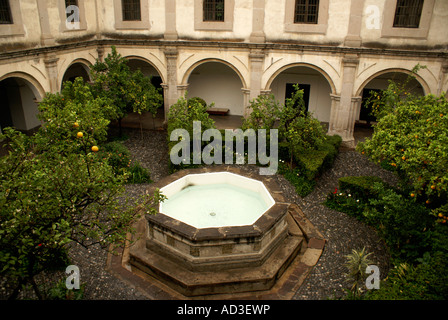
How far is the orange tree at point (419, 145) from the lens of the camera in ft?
24.2

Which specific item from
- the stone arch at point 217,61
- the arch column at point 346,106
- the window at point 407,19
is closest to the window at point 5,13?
the stone arch at point 217,61

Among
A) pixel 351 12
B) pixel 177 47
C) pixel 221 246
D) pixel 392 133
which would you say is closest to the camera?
pixel 221 246

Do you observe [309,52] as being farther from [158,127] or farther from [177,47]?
[158,127]

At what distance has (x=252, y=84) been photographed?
16.2 meters

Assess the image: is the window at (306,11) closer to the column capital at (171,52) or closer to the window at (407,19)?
the window at (407,19)

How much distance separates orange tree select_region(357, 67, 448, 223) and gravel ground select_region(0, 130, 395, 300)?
191cm

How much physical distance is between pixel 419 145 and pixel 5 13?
13028 mm

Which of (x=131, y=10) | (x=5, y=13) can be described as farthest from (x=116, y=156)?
(x=131, y=10)

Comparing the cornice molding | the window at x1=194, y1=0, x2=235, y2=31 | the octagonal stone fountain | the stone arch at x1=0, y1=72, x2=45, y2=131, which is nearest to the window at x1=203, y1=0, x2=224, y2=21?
the window at x1=194, y1=0, x2=235, y2=31

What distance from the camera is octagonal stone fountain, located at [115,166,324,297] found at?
319 inches

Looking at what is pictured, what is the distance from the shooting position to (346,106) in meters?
15.6

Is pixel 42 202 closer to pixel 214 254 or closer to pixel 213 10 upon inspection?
pixel 214 254
